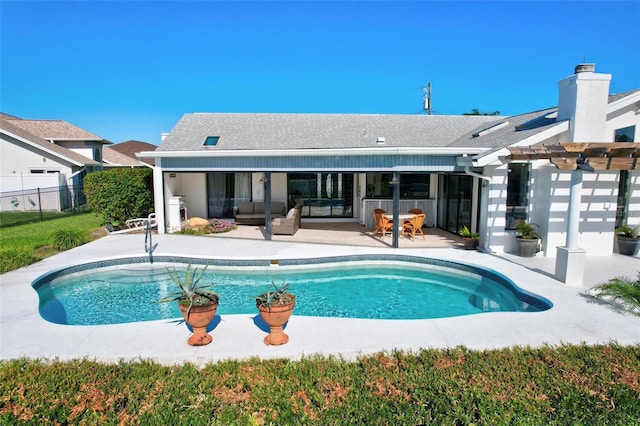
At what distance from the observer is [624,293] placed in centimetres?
656

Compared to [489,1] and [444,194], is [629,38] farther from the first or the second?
[444,194]

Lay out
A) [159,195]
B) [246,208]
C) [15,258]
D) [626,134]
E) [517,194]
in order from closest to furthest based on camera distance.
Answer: [15,258], [626,134], [517,194], [159,195], [246,208]

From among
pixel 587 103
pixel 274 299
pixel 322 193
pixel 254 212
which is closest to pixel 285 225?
pixel 254 212

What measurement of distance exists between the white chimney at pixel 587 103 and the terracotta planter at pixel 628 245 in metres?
3.06

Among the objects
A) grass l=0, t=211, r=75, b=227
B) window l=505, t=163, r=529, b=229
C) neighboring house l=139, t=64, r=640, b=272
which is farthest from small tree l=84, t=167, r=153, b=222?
window l=505, t=163, r=529, b=229

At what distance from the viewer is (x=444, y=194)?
15.2 meters

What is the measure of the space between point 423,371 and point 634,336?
3.62 metres

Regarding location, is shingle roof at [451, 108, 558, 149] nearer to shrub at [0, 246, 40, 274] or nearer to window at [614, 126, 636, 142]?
window at [614, 126, 636, 142]

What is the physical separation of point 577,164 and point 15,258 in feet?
43.8

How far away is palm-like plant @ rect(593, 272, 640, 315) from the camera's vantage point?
254 inches

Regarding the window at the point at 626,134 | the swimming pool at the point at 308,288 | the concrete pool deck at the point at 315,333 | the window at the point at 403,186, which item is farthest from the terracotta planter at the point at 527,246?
the window at the point at 403,186

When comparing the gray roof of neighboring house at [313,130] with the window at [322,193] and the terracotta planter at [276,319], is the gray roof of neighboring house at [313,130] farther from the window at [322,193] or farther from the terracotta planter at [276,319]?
the terracotta planter at [276,319]

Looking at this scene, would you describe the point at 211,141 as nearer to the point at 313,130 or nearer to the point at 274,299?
the point at 313,130

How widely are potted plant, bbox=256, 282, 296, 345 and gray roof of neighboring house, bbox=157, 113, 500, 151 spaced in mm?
9488
